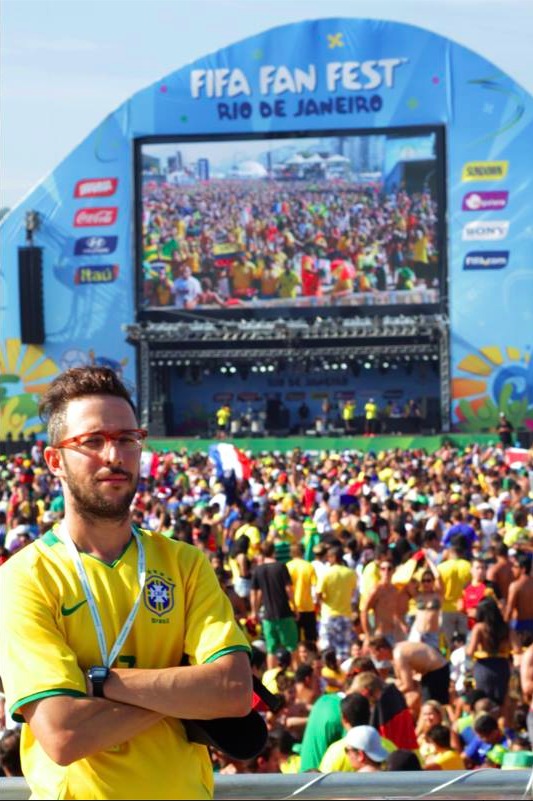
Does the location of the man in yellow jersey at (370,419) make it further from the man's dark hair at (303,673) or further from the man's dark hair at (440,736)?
the man's dark hair at (440,736)

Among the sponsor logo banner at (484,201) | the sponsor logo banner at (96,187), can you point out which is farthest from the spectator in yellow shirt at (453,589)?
the sponsor logo banner at (96,187)

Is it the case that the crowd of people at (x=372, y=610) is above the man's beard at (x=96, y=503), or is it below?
below

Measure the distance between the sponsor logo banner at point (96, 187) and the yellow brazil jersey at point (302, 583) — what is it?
30.8 m

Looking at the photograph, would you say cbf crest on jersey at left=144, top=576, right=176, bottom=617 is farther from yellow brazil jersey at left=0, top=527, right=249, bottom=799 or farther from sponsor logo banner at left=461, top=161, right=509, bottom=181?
sponsor logo banner at left=461, top=161, right=509, bottom=181

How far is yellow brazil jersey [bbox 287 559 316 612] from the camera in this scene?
11164 millimetres

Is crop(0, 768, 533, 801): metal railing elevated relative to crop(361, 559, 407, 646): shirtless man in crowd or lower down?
elevated

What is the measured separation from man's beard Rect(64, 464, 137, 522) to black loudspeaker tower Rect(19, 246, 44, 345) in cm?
3883

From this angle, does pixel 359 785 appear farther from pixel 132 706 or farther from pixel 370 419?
pixel 370 419

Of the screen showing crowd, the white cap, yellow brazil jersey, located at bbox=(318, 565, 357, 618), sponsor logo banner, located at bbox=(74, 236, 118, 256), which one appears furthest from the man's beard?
sponsor logo banner, located at bbox=(74, 236, 118, 256)

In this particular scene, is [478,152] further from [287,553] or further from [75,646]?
[75,646]

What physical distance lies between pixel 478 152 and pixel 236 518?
26388mm

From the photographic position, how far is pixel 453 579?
10.9m

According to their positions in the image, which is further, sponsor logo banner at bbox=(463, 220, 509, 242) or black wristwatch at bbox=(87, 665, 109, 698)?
sponsor logo banner at bbox=(463, 220, 509, 242)

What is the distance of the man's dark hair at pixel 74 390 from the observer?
2.53m
